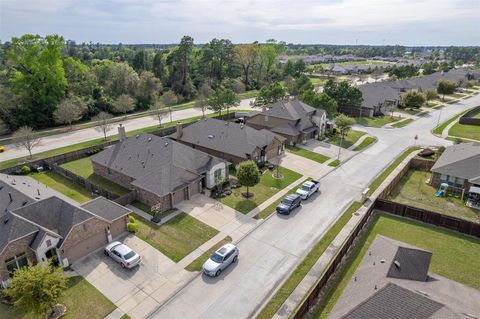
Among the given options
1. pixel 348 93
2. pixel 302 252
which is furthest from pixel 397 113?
pixel 302 252

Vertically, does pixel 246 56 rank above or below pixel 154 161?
above

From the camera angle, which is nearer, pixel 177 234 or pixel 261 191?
pixel 177 234

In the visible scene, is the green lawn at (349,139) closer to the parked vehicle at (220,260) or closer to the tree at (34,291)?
the parked vehicle at (220,260)

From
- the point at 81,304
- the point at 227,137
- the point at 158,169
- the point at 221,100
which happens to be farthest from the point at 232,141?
the point at 81,304

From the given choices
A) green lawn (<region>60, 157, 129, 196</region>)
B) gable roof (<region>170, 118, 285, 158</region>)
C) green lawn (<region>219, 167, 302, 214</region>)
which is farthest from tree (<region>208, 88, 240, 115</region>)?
green lawn (<region>60, 157, 129, 196</region>)

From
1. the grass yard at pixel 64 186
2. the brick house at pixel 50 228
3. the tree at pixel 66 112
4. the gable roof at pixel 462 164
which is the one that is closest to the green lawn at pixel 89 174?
the grass yard at pixel 64 186

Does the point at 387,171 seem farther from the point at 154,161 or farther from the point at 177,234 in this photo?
the point at 154,161
